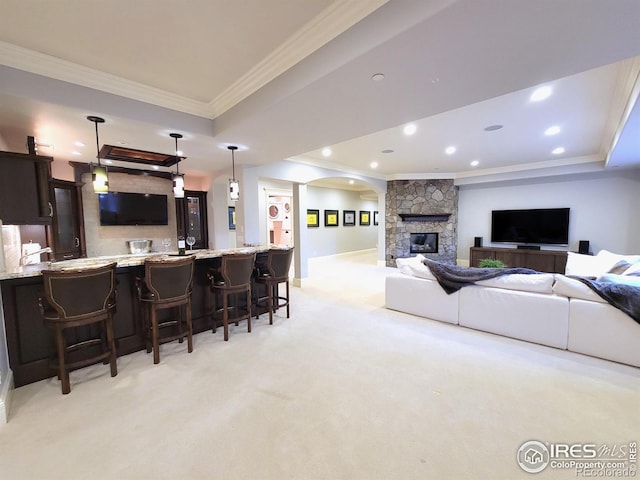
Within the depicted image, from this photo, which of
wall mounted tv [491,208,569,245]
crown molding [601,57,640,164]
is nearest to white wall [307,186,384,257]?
wall mounted tv [491,208,569,245]

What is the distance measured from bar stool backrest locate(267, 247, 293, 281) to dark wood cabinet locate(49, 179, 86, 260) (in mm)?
3793

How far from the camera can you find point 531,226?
713 centimetres

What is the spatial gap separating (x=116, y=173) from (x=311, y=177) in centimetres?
404

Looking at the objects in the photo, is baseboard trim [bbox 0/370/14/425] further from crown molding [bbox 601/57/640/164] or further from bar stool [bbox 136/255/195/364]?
crown molding [bbox 601/57/640/164]

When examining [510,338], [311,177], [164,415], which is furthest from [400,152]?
[164,415]

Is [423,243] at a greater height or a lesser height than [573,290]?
greater

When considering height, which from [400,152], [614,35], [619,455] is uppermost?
[400,152]

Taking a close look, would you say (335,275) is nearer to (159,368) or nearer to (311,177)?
(311,177)

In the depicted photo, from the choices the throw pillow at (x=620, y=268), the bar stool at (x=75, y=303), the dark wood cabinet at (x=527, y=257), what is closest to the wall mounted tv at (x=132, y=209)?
the bar stool at (x=75, y=303)

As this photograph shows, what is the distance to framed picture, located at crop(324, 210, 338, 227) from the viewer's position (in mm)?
9406

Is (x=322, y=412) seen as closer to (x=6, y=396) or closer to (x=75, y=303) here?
(x=75, y=303)

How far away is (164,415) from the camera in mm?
1917

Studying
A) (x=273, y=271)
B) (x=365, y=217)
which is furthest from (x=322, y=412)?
(x=365, y=217)

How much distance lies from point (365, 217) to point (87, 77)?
9751 millimetres
